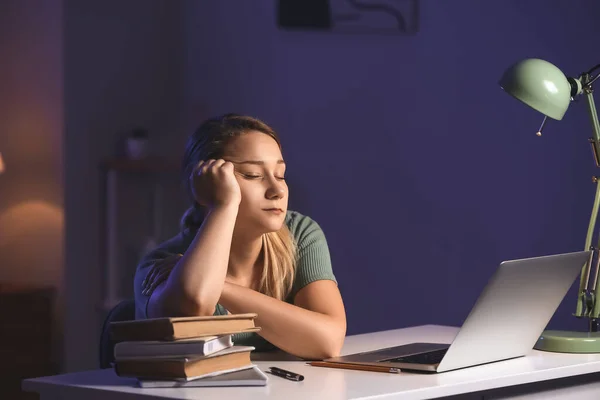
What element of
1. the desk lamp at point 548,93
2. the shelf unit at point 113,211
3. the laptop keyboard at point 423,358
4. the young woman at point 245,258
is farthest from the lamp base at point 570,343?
the shelf unit at point 113,211

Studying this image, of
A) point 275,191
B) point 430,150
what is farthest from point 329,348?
point 430,150

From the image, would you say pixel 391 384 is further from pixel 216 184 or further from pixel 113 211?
pixel 113 211

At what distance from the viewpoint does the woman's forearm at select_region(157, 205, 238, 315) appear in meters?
1.71

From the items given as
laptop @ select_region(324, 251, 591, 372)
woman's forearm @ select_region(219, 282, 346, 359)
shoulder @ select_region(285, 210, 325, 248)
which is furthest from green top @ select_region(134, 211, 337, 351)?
laptop @ select_region(324, 251, 591, 372)

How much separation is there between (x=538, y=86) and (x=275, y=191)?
0.57m

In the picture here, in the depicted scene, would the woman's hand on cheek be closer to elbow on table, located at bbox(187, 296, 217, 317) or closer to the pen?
elbow on table, located at bbox(187, 296, 217, 317)

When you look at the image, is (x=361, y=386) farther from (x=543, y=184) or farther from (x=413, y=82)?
(x=413, y=82)

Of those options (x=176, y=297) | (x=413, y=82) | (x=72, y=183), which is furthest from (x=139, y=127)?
(x=176, y=297)

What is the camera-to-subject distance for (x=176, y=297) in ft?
5.65

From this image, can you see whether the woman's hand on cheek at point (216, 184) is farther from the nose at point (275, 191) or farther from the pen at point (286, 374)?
the pen at point (286, 374)

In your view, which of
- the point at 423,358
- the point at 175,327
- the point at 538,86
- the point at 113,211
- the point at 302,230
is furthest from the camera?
the point at 113,211

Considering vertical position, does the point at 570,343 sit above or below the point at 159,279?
below

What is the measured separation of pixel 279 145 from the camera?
2.02m

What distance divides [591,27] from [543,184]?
24.8 inches
